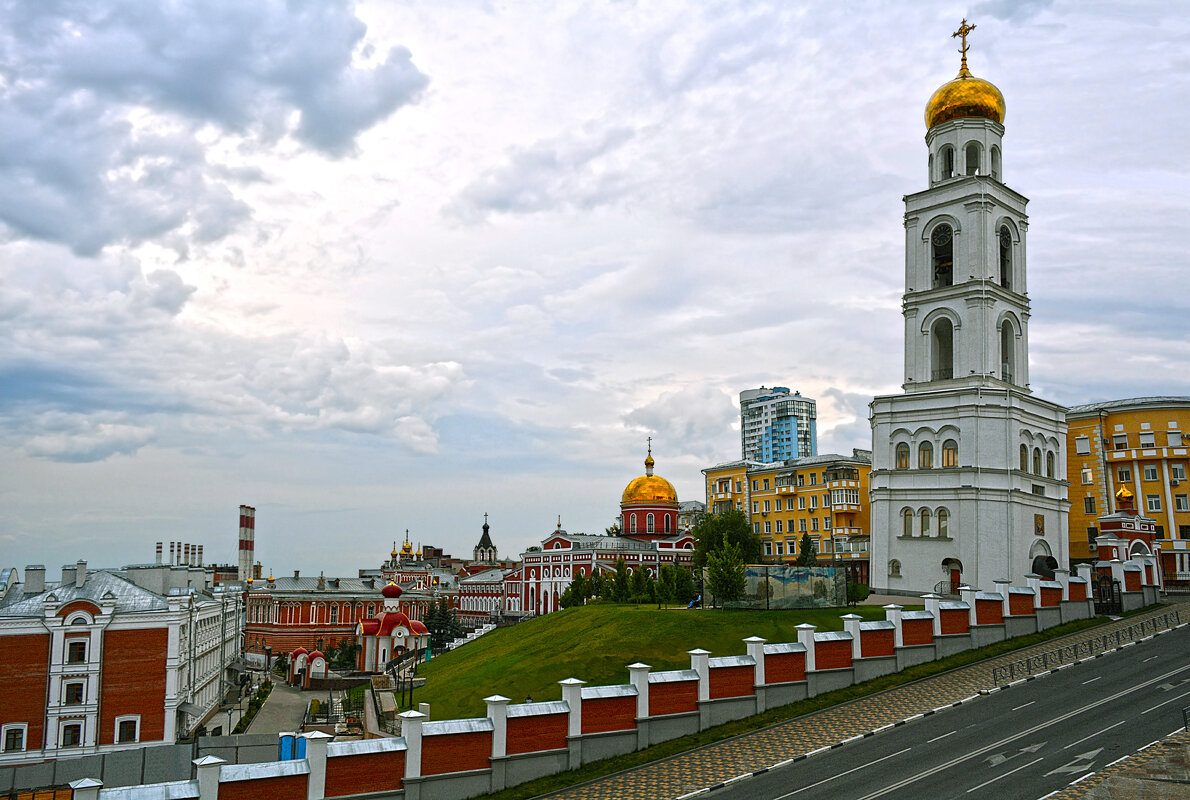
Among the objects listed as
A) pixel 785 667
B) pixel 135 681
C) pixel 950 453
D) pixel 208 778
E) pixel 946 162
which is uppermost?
pixel 946 162

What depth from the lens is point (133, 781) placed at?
24156 millimetres

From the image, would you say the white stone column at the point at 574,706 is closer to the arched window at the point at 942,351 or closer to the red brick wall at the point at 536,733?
the red brick wall at the point at 536,733

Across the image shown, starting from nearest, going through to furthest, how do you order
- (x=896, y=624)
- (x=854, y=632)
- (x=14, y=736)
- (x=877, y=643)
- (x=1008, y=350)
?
(x=854, y=632) → (x=877, y=643) → (x=896, y=624) → (x=14, y=736) → (x=1008, y=350)

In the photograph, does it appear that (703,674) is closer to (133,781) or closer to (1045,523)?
(133,781)

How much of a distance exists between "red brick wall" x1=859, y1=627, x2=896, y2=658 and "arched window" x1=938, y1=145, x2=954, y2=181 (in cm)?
2667

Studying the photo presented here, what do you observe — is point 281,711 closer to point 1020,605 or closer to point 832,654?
point 832,654

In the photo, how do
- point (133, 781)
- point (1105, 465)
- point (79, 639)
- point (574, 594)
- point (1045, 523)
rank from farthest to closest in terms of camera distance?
point (574, 594) < point (1105, 465) < point (1045, 523) < point (79, 639) < point (133, 781)

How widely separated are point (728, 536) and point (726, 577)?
28.9 metres

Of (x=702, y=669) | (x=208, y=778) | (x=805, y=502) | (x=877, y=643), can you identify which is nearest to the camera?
(x=208, y=778)

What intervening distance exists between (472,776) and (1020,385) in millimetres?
35206

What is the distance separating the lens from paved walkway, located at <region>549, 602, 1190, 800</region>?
21.0 meters

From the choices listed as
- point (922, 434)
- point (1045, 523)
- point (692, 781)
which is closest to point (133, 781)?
point (692, 781)

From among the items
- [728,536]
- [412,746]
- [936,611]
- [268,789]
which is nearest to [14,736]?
[268,789]

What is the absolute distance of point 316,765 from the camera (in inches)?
752
